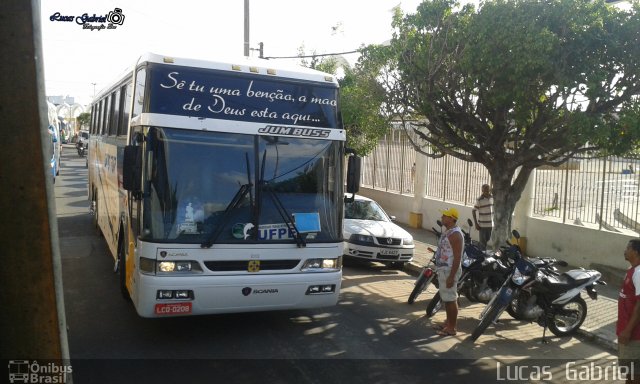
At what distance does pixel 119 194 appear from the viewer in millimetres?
8039

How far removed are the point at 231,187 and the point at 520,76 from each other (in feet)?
15.7

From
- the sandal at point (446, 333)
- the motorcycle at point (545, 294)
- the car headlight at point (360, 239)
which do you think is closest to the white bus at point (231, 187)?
the sandal at point (446, 333)

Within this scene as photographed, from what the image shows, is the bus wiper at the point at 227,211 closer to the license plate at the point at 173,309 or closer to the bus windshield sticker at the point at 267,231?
the bus windshield sticker at the point at 267,231

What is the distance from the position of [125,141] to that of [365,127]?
5493 millimetres

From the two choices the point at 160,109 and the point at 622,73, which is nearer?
the point at 160,109

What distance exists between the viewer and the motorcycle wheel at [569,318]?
299 inches

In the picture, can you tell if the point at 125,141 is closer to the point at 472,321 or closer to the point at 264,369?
the point at 264,369

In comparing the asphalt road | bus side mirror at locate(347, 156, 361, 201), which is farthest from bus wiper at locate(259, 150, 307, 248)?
the asphalt road

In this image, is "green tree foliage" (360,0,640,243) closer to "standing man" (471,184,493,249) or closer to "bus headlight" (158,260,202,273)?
"standing man" (471,184,493,249)

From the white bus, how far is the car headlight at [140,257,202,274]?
1cm

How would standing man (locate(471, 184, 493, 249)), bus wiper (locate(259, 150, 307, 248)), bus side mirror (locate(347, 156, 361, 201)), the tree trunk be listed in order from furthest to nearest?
standing man (locate(471, 184, 493, 249)), the tree trunk, bus side mirror (locate(347, 156, 361, 201)), bus wiper (locate(259, 150, 307, 248))

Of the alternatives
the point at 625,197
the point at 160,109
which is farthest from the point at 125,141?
the point at 625,197

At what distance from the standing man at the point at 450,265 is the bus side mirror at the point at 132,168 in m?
3.65

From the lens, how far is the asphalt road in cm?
559
